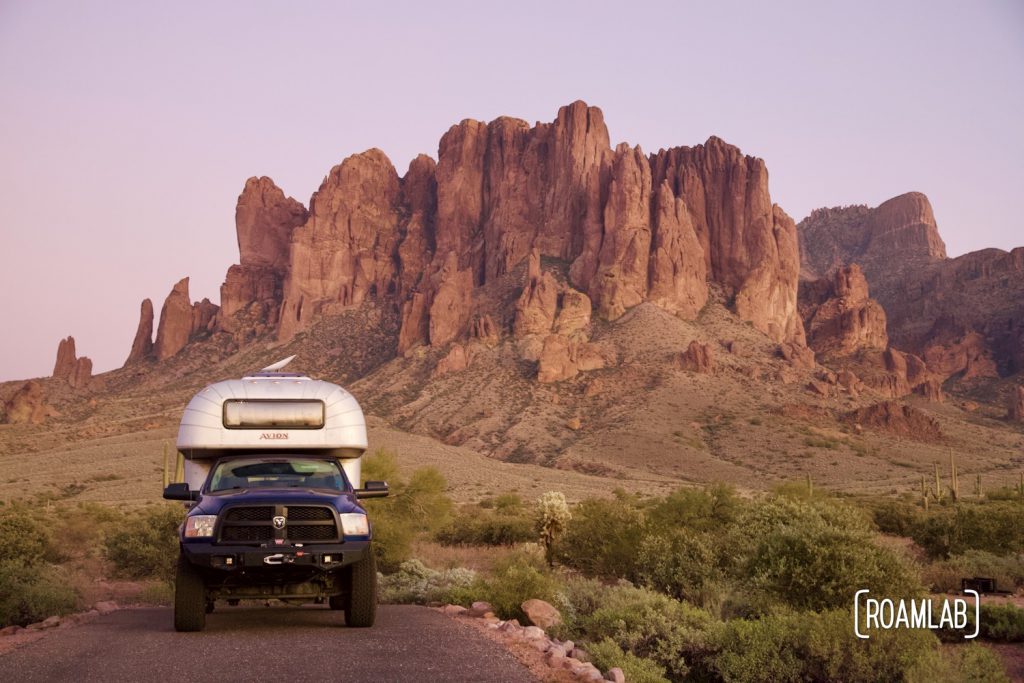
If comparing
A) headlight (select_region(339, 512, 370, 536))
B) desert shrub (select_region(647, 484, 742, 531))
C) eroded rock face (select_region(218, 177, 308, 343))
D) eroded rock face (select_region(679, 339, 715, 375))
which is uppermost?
eroded rock face (select_region(218, 177, 308, 343))

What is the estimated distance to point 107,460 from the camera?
7125 cm

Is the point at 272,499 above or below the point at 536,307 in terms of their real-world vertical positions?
below

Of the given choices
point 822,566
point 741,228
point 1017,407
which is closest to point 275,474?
point 822,566

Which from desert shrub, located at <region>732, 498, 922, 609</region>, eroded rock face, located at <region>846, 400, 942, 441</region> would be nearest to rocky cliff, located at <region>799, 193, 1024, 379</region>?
eroded rock face, located at <region>846, 400, 942, 441</region>

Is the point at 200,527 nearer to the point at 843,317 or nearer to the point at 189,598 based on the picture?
the point at 189,598

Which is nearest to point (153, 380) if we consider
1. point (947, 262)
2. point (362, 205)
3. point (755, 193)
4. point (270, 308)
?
point (270, 308)

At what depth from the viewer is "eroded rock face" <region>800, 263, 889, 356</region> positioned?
124 meters

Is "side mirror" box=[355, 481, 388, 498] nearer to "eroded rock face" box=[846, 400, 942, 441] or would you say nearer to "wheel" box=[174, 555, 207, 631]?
"wheel" box=[174, 555, 207, 631]

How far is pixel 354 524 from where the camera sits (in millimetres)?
11688

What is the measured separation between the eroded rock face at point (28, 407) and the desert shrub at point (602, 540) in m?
89.8

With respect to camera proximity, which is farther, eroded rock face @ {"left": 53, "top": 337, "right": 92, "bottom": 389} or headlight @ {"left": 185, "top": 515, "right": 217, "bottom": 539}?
eroded rock face @ {"left": 53, "top": 337, "right": 92, "bottom": 389}

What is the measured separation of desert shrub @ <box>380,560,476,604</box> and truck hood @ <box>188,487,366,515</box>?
397cm

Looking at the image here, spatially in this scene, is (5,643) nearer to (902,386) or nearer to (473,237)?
(902,386)

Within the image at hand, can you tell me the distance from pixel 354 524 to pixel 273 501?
40.0 inches
